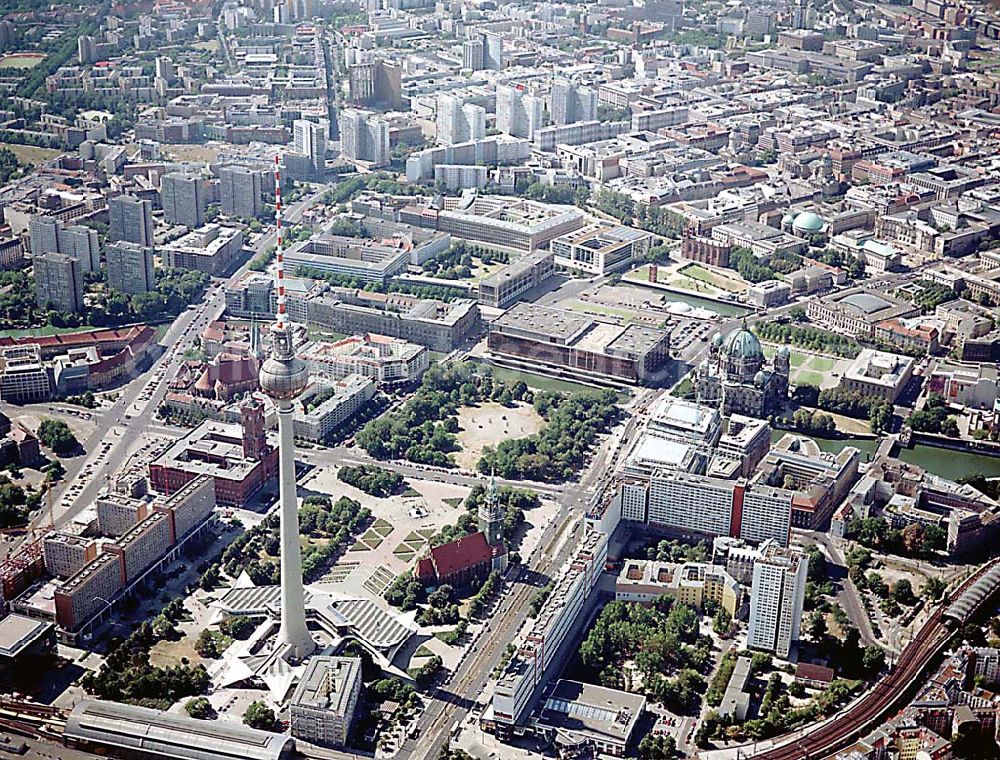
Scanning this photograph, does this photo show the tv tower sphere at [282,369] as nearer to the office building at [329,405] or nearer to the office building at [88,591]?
the office building at [88,591]

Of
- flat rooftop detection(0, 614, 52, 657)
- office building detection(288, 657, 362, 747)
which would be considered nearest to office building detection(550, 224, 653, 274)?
office building detection(288, 657, 362, 747)

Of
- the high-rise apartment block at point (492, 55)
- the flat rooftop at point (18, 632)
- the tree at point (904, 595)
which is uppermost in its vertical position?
the high-rise apartment block at point (492, 55)

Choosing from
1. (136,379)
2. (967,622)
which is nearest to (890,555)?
(967,622)

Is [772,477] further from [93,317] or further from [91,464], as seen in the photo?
[93,317]

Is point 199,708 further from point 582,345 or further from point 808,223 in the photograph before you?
point 808,223

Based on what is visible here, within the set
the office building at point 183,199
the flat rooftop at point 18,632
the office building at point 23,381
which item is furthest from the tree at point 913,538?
the office building at point 183,199

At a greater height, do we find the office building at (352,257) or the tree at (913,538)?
the office building at (352,257)

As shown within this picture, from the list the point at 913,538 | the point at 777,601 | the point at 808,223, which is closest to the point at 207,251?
the point at 808,223
